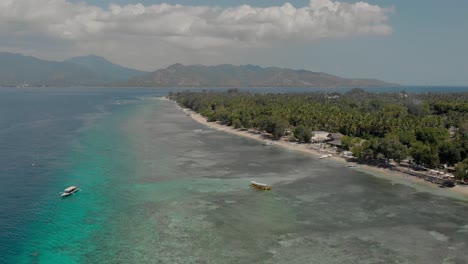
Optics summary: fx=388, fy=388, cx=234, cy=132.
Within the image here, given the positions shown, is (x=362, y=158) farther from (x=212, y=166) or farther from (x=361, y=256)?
(x=361, y=256)

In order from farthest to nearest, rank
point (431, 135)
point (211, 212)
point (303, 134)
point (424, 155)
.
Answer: point (303, 134) < point (431, 135) < point (424, 155) < point (211, 212)

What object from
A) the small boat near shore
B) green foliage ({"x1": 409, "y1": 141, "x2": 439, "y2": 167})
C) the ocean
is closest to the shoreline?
the ocean

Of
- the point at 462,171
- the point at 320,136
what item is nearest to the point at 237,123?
the point at 320,136

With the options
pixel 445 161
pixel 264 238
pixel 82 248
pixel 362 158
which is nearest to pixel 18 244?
pixel 82 248

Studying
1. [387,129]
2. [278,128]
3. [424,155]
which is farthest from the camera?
[278,128]

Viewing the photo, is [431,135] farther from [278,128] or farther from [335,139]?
[278,128]

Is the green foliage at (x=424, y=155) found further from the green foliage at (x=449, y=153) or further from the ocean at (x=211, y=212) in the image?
the ocean at (x=211, y=212)

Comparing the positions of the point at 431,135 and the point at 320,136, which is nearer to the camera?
the point at 431,135

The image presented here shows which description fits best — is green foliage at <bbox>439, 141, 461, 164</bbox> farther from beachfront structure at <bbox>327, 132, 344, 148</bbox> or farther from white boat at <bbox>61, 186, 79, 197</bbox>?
white boat at <bbox>61, 186, 79, 197</bbox>

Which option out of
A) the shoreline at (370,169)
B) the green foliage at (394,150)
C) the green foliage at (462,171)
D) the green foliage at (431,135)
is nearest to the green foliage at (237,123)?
the shoreline at (370,169)
